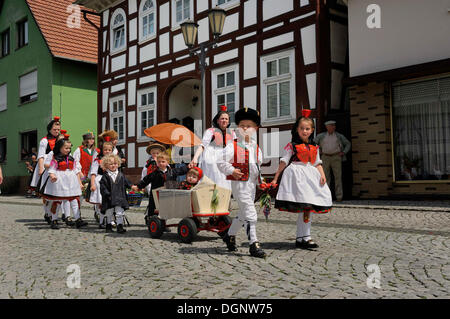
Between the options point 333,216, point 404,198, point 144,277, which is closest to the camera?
point 144,277

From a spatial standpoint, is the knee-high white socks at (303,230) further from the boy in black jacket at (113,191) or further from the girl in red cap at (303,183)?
the boy in black jacket at (113,191)

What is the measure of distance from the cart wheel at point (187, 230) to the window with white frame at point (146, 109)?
11.9 m

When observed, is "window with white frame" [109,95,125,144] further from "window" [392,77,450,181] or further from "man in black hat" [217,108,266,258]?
"man in black hat" [217,108,266,258]

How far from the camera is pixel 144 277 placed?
404 centimetres

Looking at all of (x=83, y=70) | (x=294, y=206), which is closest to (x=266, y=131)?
(x=294, y=206)

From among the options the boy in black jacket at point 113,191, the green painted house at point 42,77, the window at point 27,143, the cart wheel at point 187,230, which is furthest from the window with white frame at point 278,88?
the window at point 27,143

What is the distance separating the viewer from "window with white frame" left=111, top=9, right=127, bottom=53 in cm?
1884

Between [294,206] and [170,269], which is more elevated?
[294,206]

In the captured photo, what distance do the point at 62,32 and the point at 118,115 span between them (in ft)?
20.8

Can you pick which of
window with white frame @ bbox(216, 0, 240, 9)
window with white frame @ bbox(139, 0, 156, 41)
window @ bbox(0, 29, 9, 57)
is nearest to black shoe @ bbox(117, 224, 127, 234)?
window with white frame @ bbox(216, 0, 240, 9)
